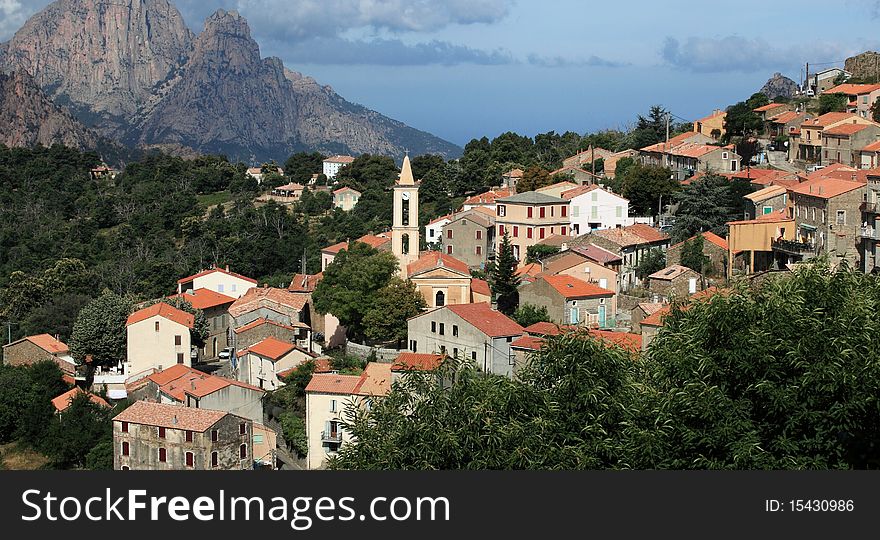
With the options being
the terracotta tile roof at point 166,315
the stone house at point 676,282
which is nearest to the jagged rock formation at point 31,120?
the terracotta tile roof at point 166,315

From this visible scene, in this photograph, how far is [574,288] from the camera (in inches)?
1292

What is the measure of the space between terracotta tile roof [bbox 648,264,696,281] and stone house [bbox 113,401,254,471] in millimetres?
13020

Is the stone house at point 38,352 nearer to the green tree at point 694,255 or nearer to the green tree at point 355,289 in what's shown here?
the green tree at point 355,289

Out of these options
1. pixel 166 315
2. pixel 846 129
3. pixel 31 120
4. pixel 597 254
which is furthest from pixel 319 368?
pixel 31 120

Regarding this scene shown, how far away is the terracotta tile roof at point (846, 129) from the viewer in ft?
147

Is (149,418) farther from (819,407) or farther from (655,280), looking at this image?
(819,407)

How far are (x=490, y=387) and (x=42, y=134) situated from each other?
444ft

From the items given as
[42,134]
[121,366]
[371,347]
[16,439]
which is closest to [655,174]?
[371,347]

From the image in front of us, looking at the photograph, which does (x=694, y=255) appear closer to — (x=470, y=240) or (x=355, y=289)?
(x=470, y=240)

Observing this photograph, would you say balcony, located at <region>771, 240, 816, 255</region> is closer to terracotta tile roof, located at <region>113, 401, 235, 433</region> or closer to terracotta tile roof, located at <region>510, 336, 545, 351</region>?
terracotta tile roof, located at <region>510, 336, 545, 351</region>

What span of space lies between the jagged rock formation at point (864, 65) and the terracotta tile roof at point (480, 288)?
3197cm

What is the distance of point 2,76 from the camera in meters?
145

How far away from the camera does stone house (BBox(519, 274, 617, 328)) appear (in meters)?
32.3

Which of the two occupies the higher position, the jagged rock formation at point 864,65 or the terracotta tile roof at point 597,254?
the jagged rock formation at point 864,65
